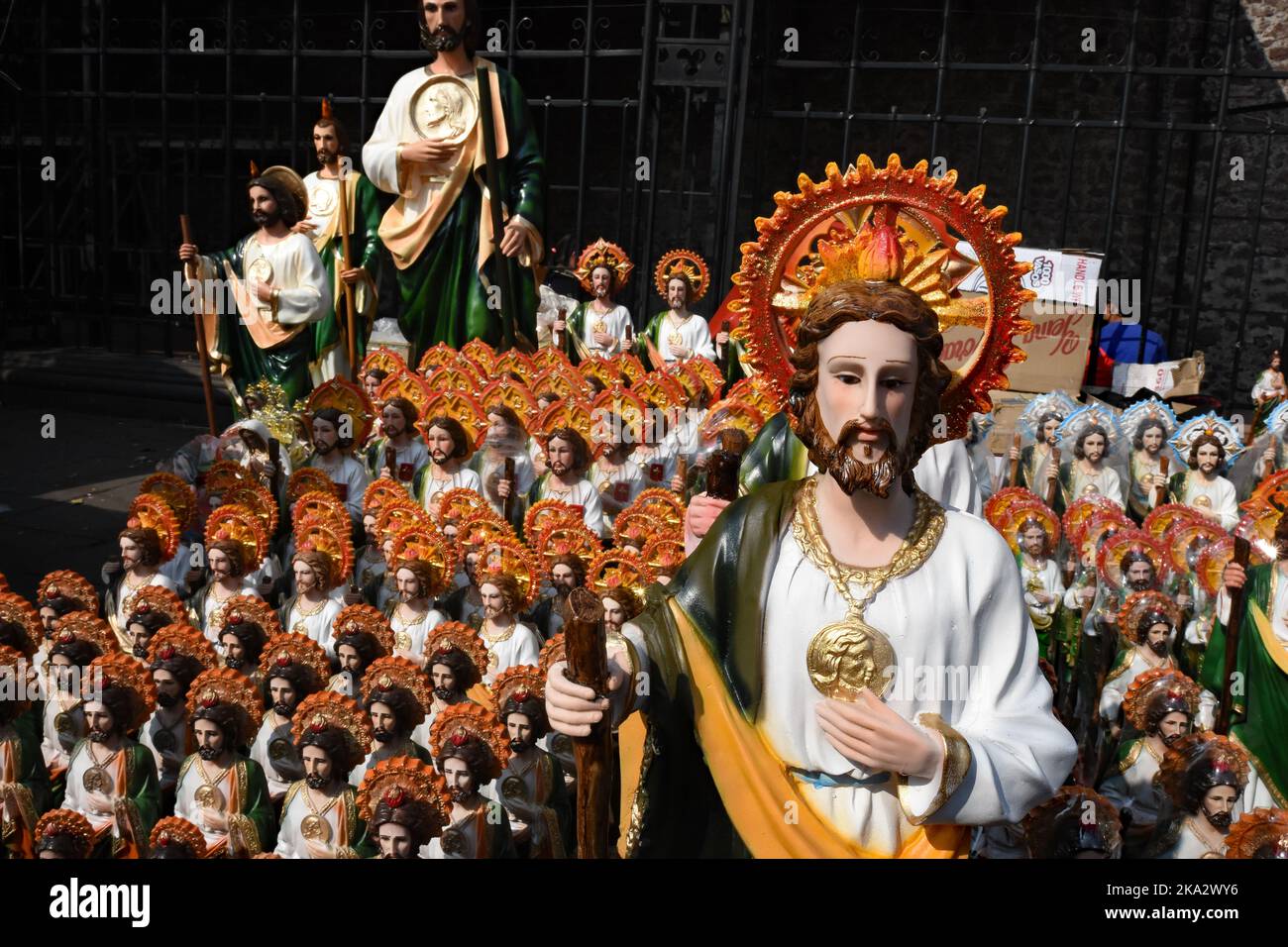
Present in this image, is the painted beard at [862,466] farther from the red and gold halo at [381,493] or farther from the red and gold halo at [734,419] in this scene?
the red and gold halo at [734,419]

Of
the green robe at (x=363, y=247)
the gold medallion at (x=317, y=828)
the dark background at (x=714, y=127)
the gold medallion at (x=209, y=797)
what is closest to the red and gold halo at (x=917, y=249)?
the gold medallion at (x=317, y=828)

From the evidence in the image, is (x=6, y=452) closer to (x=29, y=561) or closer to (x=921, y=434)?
(x=29, y=561)

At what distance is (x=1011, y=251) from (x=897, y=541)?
871mm

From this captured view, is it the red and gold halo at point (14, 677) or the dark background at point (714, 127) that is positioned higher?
the dark background at point (714, 127)

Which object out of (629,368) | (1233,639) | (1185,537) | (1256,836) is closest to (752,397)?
(629,368)

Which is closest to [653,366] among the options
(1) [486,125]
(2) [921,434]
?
(1) [486,125]

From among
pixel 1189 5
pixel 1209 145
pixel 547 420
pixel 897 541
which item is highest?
pixel 1189 5

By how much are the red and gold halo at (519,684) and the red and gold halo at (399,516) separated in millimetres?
1155

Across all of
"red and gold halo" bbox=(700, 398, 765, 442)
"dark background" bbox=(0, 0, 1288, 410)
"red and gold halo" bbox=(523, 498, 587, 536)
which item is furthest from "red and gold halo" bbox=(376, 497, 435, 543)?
"dark background" bbox=(0, 0, 1288, 410)

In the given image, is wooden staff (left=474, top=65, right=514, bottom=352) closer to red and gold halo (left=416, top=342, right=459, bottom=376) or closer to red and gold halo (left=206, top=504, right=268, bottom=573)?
red and gold halo (left=416, top=342, right=459, bottom=376)

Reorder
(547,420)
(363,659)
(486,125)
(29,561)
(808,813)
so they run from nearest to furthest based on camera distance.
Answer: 1. (808,813)
2. (363,659)
3. (547,420)
4. (29,561)
5. (486,125)

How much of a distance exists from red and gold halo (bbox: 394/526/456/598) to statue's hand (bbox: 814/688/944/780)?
3159 millimetres

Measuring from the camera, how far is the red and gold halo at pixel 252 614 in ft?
16.5

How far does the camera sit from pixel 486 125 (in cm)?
841
